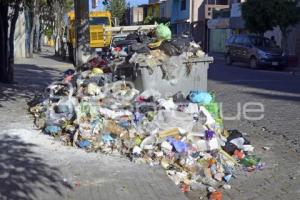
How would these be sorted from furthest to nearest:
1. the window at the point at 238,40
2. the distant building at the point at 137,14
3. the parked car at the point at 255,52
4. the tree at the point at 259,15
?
1. the distant building at the point at 137,14
2. the tree at the point at 259,15
3. the window at the point at 238,40
4. the parked car at the point at 255,52

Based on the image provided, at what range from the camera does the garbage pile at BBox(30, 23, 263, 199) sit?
24.2 ft

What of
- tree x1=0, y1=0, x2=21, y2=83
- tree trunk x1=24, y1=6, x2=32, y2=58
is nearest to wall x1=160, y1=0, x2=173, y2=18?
tree trunk x1=24, y1=6, x2=32, y2=58

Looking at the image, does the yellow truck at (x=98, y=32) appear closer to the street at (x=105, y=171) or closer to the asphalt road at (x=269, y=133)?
the asphalt road at (x=269, y=133)

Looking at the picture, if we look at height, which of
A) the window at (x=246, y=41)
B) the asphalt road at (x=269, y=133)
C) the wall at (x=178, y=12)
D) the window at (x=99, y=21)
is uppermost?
the wall at (x=178, y=12)

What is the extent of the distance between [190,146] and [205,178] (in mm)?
795

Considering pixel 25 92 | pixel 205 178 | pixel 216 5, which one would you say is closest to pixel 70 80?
pixel 25 92

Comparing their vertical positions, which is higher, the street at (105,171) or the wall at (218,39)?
the wall at (218,39)

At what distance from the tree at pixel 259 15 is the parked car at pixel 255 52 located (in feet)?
7.78

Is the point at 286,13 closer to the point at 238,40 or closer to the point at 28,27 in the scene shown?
the point at 238,40

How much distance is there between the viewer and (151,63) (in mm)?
10109

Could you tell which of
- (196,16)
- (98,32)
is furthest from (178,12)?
(98,32)

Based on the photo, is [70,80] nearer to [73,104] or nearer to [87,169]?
[73,104]

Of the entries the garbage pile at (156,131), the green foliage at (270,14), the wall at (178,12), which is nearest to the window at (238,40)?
the green foliage at (270,14)

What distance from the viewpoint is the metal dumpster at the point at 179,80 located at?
10.2 m
